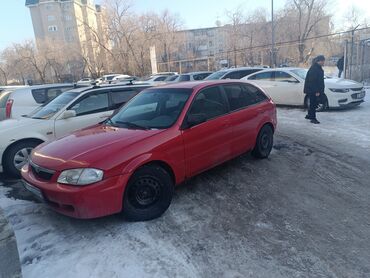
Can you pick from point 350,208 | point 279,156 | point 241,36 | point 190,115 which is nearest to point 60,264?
point 190,115

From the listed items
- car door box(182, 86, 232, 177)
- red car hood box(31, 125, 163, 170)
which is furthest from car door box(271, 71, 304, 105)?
red car hood box(31, 125, 163, 170)

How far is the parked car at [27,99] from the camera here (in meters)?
7.94

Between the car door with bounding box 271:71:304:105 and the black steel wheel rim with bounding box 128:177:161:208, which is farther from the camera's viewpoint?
the car door with bounding box 271:71:304:105

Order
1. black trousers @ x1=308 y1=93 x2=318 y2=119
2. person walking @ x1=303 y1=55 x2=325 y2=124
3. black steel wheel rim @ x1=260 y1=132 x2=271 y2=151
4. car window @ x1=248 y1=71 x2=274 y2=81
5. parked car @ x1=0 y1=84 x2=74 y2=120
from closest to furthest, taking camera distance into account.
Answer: black steel wheel rim @ x1=260 y1=132 x2=271 y2=151 < parked car @ x1=0 y1=84 x2=74 y2=120 < person walking @ x1=303 y1=55 x2=325 y2=124 < black trousers @ x1=308 y1=93 x2=318 y2=119 < car window @ x1=248 y1=71 x2=274 y2=81

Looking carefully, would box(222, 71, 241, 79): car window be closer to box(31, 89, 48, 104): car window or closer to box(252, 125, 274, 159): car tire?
box(31, 89, 48, 104): car window

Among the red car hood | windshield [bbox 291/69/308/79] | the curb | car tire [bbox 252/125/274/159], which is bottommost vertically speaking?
the curb

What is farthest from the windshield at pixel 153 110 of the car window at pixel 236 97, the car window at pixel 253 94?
the car window at pixel 253 94

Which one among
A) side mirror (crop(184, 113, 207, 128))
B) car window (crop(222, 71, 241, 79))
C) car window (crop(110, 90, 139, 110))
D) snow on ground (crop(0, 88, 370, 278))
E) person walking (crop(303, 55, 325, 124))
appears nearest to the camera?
snow on ground (crop(0, 88, 370, 278))

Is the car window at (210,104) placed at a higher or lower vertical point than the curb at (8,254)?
higher

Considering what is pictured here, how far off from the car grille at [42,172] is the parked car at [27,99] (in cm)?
470

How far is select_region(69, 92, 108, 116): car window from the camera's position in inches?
240

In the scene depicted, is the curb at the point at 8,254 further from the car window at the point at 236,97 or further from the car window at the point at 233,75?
the car window at the point at 233,75

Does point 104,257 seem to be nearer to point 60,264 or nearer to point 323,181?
point 60,264

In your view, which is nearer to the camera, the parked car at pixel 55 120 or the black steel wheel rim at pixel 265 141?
the parked car at pixel 55 120
